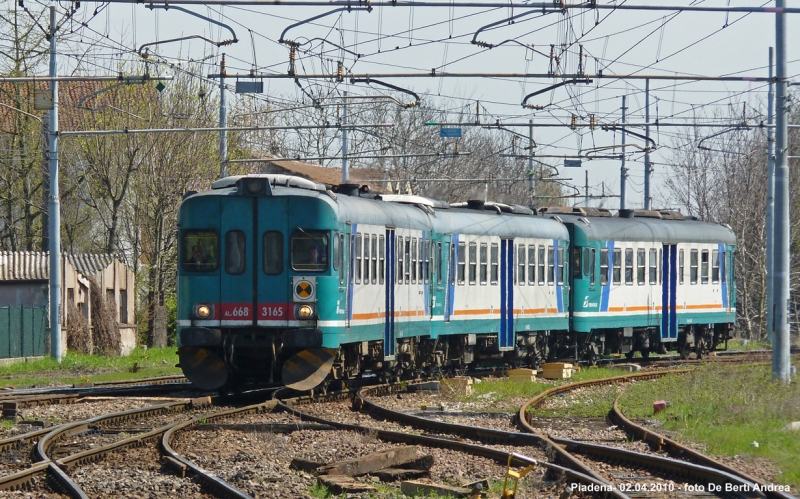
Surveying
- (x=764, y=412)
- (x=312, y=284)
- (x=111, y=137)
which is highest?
(x=111, y=137)

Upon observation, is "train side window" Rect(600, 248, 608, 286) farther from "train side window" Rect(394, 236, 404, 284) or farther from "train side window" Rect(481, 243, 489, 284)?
"train side window" Rect(394, 236, 404, 284)

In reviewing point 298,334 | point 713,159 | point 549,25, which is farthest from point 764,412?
point 713,159

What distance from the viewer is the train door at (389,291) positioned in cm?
1961

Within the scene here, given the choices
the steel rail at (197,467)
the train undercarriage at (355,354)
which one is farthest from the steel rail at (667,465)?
the train undercarriage at (355,354)

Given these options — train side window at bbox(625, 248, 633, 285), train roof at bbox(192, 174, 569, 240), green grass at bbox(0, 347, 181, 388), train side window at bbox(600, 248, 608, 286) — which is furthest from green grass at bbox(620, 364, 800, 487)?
green grass at bbox(0, 347, 181, 388)

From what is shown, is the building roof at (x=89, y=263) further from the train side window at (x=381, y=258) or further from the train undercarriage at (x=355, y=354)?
the train side window at (x=381, y=258)

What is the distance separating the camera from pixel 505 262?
24562mm

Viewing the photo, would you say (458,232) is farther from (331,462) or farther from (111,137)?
(111,137)

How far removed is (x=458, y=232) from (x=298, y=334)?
22.2 feet

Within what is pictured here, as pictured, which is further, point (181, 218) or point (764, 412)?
point (181, 218)

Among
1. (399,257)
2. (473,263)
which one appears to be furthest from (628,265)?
(399,257)

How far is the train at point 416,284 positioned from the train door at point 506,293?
0.11 ft

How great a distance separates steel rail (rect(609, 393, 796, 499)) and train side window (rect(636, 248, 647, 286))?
1229 centimetres

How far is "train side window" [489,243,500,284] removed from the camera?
2411 centimetres
